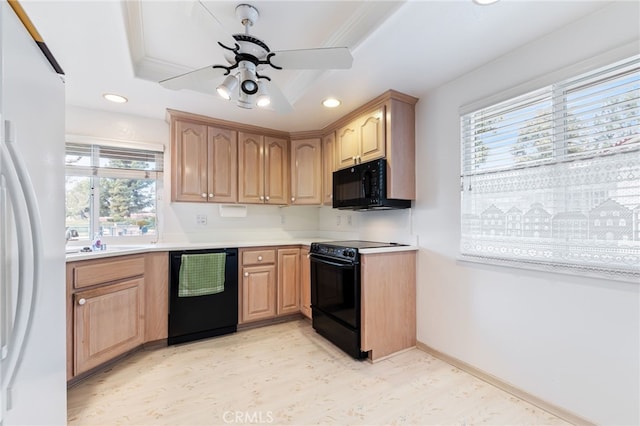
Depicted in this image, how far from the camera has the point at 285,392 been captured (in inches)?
75.5

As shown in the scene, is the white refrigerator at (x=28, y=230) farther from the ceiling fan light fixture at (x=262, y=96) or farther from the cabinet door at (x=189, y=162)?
the cabinet door at (x=189, y=162)

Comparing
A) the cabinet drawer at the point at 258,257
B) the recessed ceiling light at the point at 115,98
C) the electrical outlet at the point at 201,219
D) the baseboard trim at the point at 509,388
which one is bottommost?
the baseboard trim at the point at 509,388

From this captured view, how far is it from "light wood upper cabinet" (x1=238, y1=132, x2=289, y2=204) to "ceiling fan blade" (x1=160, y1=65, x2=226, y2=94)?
1.43 m

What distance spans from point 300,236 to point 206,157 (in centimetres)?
156

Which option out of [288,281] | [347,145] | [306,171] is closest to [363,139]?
[347,145]

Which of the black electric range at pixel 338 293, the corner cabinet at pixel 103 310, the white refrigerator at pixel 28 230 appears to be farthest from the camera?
the black electric range at pixel 338 293

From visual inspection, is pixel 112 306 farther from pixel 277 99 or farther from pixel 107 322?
pixel 277 99

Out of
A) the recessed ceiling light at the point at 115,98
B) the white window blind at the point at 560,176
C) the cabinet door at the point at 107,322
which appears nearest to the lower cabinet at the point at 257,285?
the cabinet door at the point at 107,322

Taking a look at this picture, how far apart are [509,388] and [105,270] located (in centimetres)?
295

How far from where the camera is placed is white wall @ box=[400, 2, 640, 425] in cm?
149

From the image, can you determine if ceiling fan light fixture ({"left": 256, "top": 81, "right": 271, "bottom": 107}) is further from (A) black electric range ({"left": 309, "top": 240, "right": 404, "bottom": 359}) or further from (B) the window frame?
(B) the window frame

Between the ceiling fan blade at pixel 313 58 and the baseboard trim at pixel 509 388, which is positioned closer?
the ceiling fan blade at pixel 313 58

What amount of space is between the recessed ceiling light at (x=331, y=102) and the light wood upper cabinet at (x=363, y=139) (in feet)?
0.88

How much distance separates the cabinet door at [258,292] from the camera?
294 centimetres
